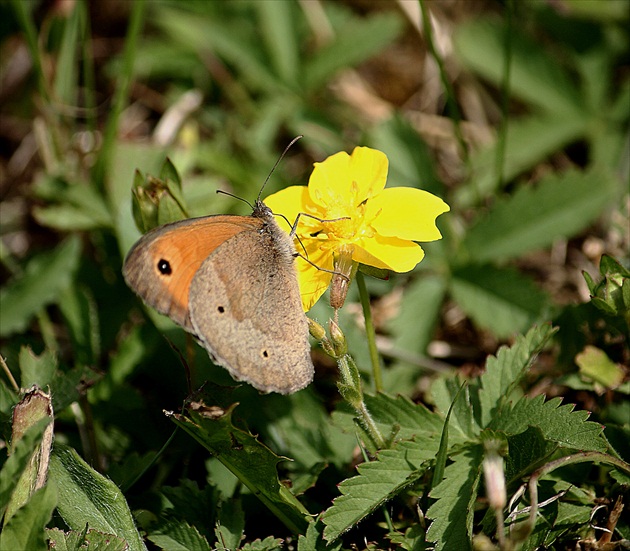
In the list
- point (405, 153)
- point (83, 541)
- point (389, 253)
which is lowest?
point (83, 541)

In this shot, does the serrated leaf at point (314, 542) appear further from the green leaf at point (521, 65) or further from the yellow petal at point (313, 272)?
the green leaf at point (521, 65)

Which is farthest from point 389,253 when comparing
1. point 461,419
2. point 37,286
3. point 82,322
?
point 37,286

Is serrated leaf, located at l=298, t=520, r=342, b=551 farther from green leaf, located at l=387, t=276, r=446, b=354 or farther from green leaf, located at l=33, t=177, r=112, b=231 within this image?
green leaf, located at l=33, t=177, r=112, b=231

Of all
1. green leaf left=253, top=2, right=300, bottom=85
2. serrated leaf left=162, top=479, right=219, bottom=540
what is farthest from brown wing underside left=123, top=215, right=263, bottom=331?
green leaf left=253, top=2, right=300, bottom=85

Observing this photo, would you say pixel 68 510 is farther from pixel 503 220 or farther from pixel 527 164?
pixel 527 164

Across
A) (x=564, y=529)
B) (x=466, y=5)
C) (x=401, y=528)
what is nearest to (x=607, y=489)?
(x=564, y=529)

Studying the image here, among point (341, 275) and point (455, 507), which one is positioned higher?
point (341, 275)

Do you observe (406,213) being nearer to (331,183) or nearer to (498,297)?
(331,183)
